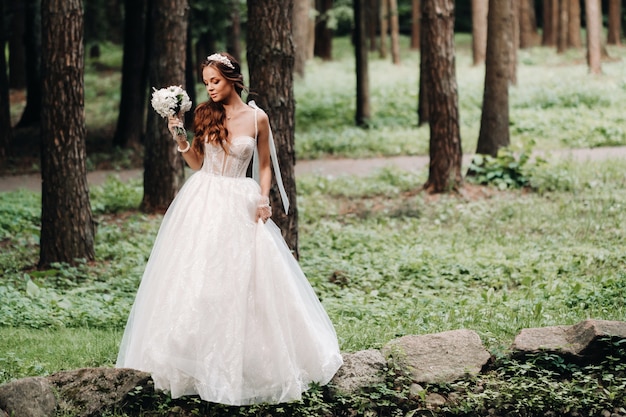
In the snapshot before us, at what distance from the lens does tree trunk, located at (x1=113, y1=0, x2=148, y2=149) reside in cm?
2262

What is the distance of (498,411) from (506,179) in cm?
1055

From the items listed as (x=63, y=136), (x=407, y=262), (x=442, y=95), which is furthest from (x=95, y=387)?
(x=442, y=95)

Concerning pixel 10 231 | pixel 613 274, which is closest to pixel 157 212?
pixel 10 231

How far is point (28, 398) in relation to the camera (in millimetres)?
5352

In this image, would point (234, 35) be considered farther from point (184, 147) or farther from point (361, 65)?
point (184, 147)

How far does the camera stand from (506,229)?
13023 millimetres

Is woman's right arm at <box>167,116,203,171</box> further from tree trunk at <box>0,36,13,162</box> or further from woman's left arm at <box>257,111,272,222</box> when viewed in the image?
tree trunk at <box>0,36,13,162</box>

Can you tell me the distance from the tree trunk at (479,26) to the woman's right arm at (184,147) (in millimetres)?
22991

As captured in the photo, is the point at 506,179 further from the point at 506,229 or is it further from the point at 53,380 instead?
the point at 53,380

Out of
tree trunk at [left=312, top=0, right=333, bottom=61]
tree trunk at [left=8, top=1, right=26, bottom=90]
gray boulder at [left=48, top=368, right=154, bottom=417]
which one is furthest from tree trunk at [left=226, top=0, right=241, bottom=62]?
gray boulder at [left=48, top=368, right=154, bottom=417]

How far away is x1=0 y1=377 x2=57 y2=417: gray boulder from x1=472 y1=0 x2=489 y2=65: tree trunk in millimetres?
24381

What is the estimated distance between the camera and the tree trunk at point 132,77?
74.2ft

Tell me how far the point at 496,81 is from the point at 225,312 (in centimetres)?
1235

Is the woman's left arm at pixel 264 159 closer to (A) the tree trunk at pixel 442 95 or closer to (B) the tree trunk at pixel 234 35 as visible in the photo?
(A) the tree trunk at pixel 442 95
